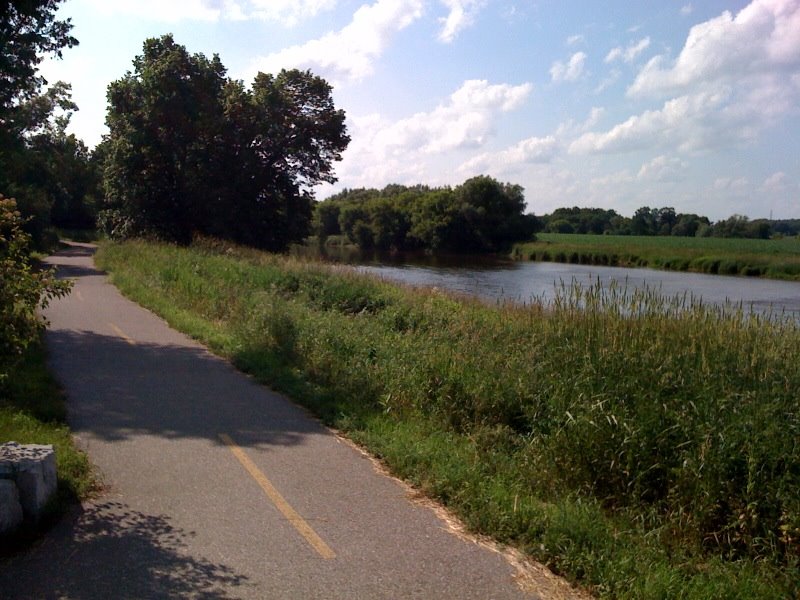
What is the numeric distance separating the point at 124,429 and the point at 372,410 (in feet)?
9.40

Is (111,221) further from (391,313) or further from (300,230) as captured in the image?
(391,313)

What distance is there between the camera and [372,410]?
9977mm

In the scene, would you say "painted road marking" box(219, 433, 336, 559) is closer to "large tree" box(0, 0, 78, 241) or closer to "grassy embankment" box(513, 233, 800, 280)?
"large tree" box(0, 0, 78, 241)

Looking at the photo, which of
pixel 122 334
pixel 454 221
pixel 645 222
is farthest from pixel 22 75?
pixel 645 222

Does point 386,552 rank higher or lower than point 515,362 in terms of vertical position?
lower

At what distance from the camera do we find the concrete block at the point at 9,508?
18.4 ft

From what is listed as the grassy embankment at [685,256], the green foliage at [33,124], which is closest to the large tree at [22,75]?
the green foliage at [33,124]

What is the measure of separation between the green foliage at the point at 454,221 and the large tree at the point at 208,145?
39.2 metres

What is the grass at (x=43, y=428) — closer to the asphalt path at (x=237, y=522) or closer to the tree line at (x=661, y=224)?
the asphalt path at (x=237, y=522)

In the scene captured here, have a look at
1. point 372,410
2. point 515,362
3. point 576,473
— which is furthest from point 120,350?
point 576,473

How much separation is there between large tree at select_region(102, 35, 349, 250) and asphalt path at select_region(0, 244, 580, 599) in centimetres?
3208

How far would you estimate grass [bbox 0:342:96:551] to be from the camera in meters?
6.21

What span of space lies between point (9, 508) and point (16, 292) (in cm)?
172

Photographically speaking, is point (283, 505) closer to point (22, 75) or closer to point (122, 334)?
point (122, 334)
